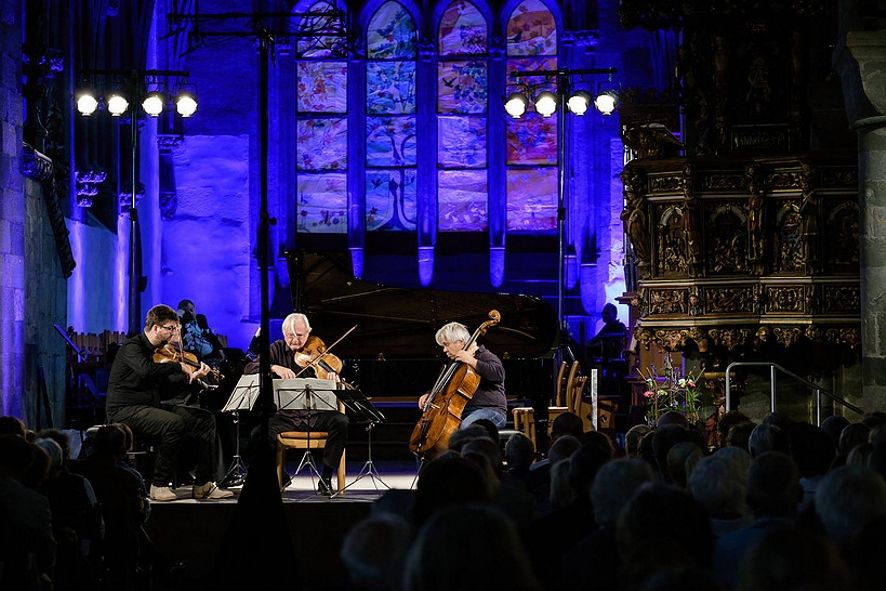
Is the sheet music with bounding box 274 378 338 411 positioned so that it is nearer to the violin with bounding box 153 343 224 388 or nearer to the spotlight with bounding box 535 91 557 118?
the violin with bounding box 153 343 224 388

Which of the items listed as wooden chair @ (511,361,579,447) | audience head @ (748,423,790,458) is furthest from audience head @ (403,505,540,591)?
wooden chair @ (511,361,579,447)

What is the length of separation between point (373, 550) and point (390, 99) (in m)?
20.8

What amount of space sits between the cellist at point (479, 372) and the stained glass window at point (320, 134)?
12.7m

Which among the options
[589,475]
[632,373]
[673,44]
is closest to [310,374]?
[589,475]

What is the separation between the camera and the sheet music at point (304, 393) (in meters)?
9.72

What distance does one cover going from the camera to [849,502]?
3.82 metres

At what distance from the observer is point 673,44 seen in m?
20.7

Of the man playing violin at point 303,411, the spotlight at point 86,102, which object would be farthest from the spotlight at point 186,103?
the man playing violin at point 303,411

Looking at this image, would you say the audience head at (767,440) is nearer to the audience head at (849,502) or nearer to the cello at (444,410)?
the audience head at (849,502)

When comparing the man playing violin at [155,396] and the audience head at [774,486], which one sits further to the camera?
the man playing violin at [155,396]

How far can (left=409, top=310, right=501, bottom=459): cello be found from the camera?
33.5ft

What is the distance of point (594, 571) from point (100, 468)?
13.9 feet

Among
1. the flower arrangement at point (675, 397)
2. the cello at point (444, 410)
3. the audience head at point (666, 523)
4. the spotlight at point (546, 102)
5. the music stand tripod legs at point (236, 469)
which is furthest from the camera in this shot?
the spotlight at point (546, 102)

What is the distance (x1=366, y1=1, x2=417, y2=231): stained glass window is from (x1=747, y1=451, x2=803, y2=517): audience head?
1905cm
